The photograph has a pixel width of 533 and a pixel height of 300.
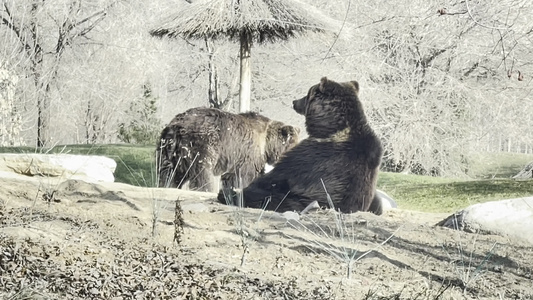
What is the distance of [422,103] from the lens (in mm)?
24750

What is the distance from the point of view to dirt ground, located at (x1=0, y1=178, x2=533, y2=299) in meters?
3.28

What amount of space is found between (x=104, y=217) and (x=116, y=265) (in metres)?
1.05

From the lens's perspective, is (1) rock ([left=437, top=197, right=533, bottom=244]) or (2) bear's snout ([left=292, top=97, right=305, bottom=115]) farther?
(2) bear's snout ([left=292, top=97, right=305, bottom=115])

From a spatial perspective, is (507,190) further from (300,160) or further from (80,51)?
(80,51)

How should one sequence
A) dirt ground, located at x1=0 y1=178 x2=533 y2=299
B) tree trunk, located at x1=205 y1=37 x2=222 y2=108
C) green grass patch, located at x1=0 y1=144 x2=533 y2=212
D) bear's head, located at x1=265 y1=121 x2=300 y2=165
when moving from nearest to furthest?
1. dirt ground, located at x1=0 y1=178 x2=533 y2=299
2. bear's head, located at x1=265 y1=121 x2=300 y2=165
3. green grass patch, located at x1=0 y1=144 x2=533 y2=212
4. tree trunk, located at x1=205 y1=37 x2=222 y2=108

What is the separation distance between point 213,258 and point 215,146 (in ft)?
20.0

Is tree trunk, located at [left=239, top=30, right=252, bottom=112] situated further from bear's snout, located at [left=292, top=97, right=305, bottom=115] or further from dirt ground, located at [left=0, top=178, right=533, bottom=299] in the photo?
dirt ground, located at [left=0, top=178, right=533, bottom=299]

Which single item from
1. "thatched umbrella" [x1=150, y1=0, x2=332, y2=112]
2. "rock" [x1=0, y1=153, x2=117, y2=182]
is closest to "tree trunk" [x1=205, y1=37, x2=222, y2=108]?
"thatched umbrella" [x1=150, y1=0, x2=332, y2=112]

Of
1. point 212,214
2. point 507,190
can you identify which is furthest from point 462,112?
point 212,214

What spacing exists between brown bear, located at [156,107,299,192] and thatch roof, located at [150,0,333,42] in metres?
5.33

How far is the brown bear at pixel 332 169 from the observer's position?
282 inches

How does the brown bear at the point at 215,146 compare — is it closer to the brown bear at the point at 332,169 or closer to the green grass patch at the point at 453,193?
the brown bear at the point at 332,169

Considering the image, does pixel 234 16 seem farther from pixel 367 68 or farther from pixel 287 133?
pixel 367 68

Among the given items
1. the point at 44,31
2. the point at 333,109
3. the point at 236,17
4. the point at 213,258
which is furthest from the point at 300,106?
the point at 44,31
